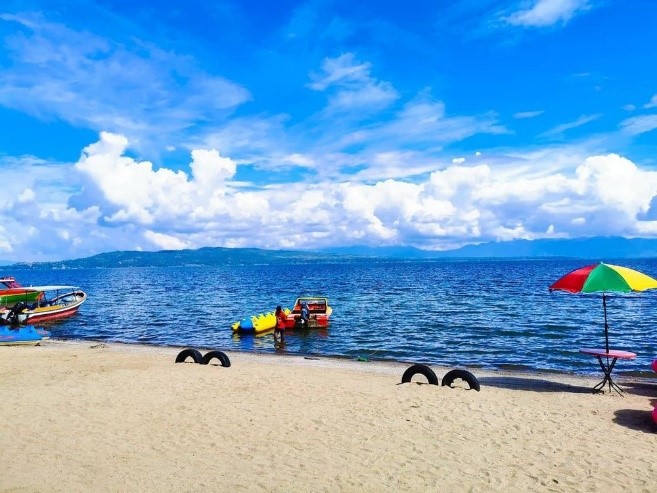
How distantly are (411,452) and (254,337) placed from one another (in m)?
21.3

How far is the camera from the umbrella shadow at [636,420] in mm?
10383

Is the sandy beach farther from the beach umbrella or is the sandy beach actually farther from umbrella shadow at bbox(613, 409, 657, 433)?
the beach umbrella

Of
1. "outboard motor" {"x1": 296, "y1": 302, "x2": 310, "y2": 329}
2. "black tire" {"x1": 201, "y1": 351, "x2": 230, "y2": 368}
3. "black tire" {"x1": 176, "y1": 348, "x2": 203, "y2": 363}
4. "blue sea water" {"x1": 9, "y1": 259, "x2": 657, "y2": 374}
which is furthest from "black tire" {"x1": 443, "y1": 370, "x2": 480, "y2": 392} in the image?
"outboard motor" {"x1": 296, "y1": 302, "x2": 310, "y2": 329}

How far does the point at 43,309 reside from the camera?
3766cm

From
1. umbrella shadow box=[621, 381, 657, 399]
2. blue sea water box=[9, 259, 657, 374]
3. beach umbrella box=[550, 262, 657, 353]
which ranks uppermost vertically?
beach umbrella box=[550, 262, 657, 353]

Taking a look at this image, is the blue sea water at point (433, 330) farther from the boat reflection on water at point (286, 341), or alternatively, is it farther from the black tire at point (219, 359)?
the black tire at point (219, 359)

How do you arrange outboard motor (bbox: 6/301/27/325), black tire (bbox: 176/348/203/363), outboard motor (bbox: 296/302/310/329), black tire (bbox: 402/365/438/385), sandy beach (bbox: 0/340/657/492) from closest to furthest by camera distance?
sandy beach (bbox: 0/340/657/492) < black tire (bbox: 402/365/438/385) < black tire (bbox: 176/348/203/363) < outboard motor (bbox: 296/302/310/329) < outboard motor (bbox: 6/301/27/325)

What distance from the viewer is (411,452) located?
338 inches

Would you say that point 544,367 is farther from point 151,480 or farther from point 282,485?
point 151,480

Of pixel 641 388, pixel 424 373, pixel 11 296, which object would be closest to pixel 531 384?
pixel 641 388

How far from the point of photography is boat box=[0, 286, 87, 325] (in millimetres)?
32656

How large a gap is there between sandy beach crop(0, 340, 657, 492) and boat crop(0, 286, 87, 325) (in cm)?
2072

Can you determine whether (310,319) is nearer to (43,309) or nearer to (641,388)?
(641,388)

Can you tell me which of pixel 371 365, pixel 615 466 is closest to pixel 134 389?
pixel 371 365
